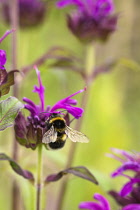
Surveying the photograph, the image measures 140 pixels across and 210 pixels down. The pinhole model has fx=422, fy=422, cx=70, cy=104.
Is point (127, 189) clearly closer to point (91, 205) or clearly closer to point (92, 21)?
point (91, 205)

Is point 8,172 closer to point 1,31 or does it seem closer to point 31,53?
point 31,53

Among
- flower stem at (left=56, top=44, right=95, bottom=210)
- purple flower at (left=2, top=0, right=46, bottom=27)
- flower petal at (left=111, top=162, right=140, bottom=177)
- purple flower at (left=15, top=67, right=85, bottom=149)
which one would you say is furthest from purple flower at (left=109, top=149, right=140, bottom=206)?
purple flower at (left=2, top=0, right=46, bottom=27)

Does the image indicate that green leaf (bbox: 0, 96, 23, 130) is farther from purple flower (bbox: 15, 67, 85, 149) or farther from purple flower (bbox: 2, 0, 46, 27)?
purple flower (bbox: 2, 0, 46, 27)

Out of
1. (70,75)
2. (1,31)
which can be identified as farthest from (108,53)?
(1,31)

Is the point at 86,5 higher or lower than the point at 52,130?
higher

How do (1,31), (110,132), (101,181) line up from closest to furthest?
(101,181) → (110,132) → (1,31)

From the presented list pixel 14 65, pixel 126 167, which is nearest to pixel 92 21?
pixel 14 65

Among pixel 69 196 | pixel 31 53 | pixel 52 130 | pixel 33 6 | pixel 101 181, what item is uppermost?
pixel 33 6
